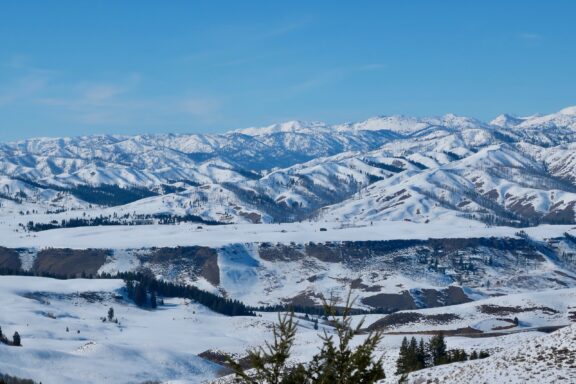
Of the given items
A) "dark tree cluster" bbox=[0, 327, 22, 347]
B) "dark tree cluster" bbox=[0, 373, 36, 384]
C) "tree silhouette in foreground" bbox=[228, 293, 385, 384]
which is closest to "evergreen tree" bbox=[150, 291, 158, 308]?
"dark tree cluster" bbox=[0, 327, 22, 347]

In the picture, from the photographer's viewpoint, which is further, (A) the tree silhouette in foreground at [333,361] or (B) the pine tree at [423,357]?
(B) the pine tree at [423,357]

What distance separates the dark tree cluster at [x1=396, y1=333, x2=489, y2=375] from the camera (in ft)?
227

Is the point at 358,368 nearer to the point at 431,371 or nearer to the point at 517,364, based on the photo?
the point at 517,364

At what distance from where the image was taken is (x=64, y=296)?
619 feet

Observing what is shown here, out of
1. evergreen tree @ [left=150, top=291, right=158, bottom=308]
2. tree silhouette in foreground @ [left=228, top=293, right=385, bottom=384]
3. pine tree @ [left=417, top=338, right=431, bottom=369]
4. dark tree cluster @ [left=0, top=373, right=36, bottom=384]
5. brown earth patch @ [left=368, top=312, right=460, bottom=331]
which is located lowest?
brown earth patch @ [left=368, top=312, right=460, bottom=331]

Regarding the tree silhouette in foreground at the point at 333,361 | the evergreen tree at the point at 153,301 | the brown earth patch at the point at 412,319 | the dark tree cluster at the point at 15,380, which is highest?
the tree silhouette in foreground at the point at 333,361

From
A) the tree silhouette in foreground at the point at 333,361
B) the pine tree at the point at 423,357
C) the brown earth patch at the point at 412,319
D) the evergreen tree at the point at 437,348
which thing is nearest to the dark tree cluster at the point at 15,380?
the pine tree at the point at 423,357

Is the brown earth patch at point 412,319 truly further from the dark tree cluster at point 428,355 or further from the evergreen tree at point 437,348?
the evergreen tree at point 437,348

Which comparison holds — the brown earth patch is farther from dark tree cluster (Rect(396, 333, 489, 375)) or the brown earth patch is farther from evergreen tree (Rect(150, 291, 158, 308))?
dark tree cluster (Rect(396, 333, 489, 375))

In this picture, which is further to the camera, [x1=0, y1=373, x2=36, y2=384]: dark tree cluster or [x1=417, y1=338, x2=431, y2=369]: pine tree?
[x1=0, y1=373, x2=36, y2=384]: dark tree cluster

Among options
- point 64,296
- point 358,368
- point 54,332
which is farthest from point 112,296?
point 358,368

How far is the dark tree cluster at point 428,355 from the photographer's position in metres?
69.1

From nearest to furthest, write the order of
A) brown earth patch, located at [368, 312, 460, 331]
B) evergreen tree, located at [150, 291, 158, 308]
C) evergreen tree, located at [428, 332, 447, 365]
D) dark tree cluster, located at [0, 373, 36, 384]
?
evergreen tree, located at [428, 332, 447, 365], dark tree cluster, located at [0, 373, 36, 384], brown earth patch, located at [368, 312, 460, 331], evergreen tree, located at [150, 291, 158, 308]

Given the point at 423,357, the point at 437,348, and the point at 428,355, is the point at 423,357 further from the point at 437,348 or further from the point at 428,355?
the point at 437,348
